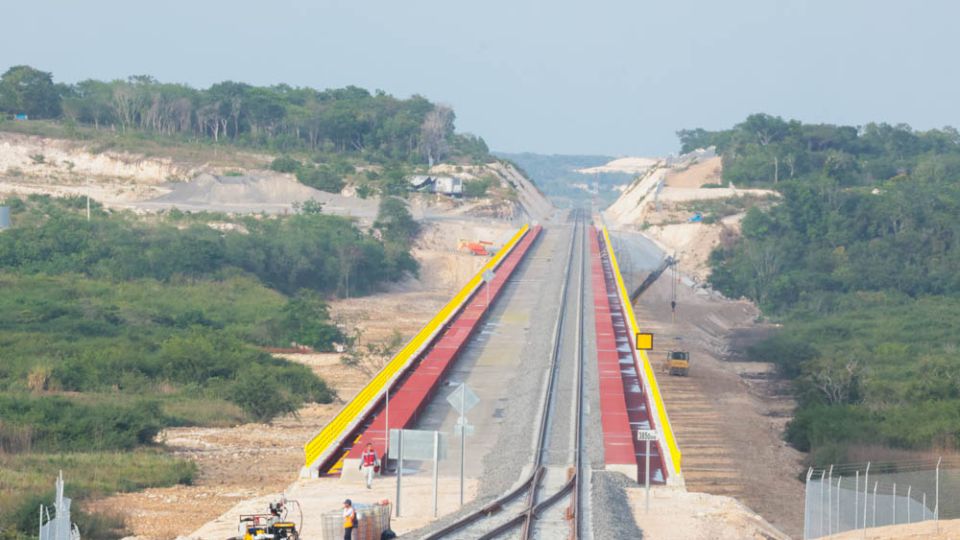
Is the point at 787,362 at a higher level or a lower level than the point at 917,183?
lower

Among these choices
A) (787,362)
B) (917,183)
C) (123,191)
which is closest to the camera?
(787,362)

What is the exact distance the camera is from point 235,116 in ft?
443

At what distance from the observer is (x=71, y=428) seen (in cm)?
3102

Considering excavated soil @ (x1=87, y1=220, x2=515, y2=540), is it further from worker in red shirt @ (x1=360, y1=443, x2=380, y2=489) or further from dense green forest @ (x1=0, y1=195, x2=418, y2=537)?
worker in red shirt @ (x1=360, y1=443, x2=380, y2=489)

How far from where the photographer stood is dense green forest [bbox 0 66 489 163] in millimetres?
124438

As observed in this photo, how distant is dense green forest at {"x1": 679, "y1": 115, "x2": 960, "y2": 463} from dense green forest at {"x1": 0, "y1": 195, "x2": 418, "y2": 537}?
17.2m

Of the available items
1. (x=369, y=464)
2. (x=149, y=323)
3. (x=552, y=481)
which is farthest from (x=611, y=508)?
(x=149, y=323)

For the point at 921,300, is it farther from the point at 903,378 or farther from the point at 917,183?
the point at 917,183

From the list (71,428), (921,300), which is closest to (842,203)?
(921,300)

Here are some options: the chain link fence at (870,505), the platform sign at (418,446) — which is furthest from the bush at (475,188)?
the platform sign at (418,446)

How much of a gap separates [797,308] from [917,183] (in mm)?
42443

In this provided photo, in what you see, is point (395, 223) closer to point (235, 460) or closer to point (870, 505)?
point (235, 460)

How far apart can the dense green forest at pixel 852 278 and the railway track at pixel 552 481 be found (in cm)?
704

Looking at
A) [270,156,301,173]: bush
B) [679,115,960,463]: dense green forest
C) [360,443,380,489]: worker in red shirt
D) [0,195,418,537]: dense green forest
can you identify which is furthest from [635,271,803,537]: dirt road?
[270,156,301,173]: bush
